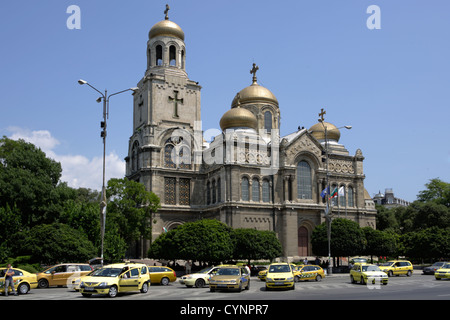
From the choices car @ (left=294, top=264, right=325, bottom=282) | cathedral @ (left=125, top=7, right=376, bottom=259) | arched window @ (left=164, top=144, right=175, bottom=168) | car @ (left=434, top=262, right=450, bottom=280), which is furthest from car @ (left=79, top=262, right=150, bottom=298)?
arched window @ (left=164, top=144, right=175, bottom=168)

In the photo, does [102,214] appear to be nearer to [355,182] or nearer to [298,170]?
[298,170]

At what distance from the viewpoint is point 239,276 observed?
26062 mm

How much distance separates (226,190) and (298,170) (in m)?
11.1

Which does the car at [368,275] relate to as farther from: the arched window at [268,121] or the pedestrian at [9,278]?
the arched window at [268,121]

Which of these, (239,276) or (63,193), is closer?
(239,276)

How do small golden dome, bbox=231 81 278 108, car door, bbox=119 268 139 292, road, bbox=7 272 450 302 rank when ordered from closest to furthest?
road, bbox=7 272 450 302 → car door, bbox=119 268 139 292 → small golden dome, bbox=231 81 278 108

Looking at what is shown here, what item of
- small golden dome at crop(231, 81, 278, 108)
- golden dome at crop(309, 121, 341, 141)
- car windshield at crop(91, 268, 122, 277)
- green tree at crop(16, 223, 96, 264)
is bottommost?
car windshield at crop(91, 268, 122, 277)

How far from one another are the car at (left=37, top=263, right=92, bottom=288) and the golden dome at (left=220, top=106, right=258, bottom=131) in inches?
1513

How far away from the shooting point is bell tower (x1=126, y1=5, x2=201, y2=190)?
60.9 m

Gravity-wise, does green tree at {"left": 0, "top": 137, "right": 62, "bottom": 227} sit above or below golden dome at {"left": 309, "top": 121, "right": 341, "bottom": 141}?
below

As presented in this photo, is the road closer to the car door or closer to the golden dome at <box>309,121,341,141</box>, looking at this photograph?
the car door

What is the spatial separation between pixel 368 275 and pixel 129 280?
1478 centimetres

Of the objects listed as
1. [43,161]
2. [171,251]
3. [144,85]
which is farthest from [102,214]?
[144,85]

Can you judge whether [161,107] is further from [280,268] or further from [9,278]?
[9,278]
